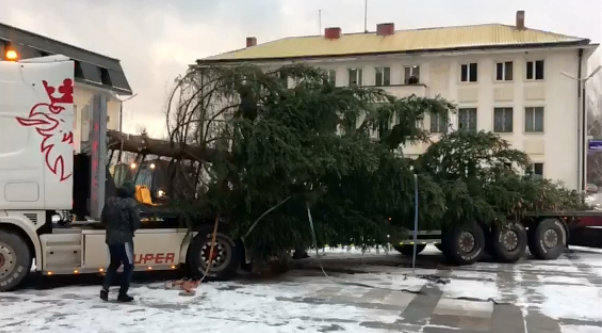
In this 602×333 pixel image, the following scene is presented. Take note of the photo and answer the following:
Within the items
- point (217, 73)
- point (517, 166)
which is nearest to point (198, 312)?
point (217, 73)

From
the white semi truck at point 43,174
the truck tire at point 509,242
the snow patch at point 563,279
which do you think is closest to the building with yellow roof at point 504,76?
the truck tire at point 509,242

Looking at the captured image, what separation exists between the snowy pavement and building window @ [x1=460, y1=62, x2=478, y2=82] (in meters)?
32.4

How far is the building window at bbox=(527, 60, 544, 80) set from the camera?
140ft

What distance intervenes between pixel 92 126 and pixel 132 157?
138 cm

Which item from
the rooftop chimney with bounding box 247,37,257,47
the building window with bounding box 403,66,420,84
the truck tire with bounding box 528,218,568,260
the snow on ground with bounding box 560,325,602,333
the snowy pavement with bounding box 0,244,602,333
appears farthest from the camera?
the rooftop chimney with bounding box 247,37,257,47

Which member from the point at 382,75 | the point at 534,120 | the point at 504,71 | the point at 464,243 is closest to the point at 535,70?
the point at 504,71

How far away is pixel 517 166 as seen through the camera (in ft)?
49.4

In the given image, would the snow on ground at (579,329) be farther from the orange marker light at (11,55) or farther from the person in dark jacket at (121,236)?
the orange marker light at (11,55)

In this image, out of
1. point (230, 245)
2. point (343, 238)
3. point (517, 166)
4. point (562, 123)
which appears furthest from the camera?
point (562, 123)

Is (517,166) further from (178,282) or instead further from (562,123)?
(562,123)

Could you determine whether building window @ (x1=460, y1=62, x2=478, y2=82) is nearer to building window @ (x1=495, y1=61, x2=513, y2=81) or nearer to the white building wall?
the white building wall

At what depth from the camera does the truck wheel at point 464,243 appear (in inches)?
554

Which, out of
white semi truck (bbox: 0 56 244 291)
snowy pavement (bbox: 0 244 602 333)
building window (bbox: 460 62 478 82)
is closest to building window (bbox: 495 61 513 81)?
building window (bbox: 460 62 478 82)

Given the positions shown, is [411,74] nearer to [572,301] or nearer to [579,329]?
[572,301]
